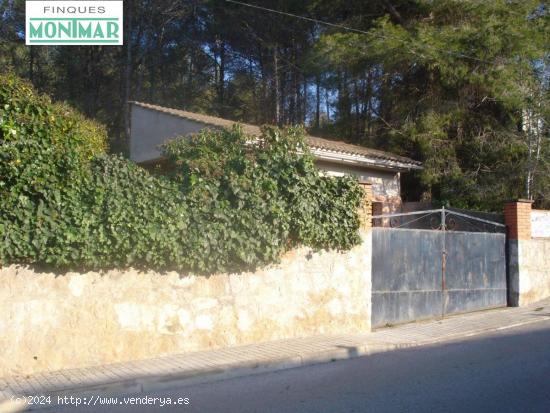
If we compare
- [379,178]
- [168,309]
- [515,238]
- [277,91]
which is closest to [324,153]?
[379,178]

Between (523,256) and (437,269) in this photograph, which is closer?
(437,269)

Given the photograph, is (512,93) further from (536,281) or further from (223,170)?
(223,170)

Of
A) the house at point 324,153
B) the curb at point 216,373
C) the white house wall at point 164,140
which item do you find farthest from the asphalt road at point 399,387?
the white house wall at point 164,140

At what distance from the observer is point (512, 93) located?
1622 centimetres

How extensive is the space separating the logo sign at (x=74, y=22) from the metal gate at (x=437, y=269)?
18.8 ft

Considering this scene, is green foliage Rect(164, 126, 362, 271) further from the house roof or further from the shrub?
the house roof

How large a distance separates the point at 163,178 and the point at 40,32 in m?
2.65

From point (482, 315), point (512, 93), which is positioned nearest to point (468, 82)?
point (512, 93)

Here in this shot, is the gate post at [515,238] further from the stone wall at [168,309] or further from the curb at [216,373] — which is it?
the stone wall at [168,309]

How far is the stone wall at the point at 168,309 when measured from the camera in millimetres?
7359

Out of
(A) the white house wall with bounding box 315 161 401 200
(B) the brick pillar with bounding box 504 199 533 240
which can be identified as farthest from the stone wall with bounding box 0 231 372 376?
(A) the white house wall with bounding box 315 161 401 200

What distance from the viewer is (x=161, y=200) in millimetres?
8172

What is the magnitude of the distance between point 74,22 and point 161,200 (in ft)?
9.06

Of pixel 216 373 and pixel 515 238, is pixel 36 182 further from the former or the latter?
pixel 515 238
